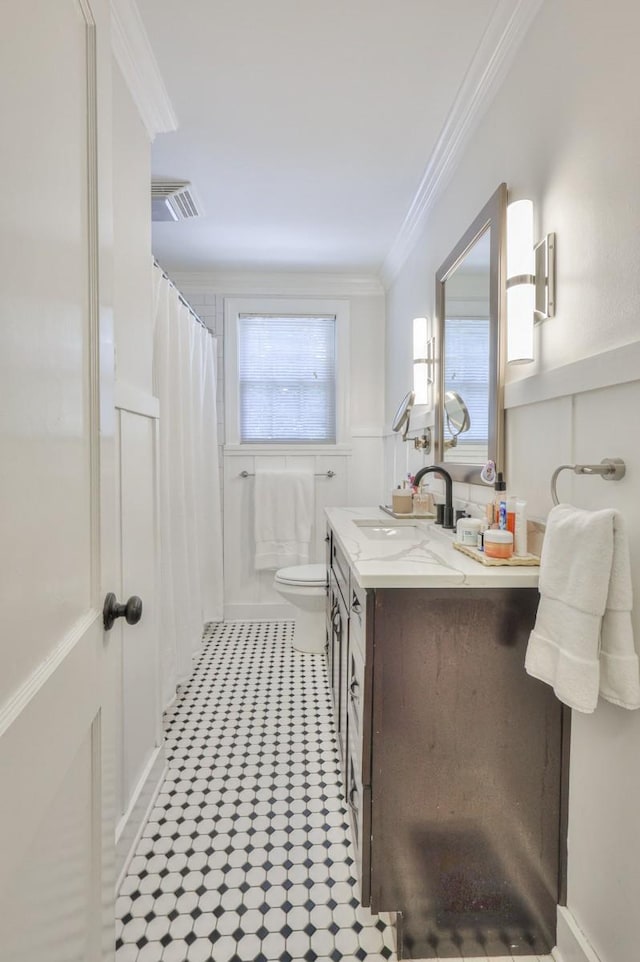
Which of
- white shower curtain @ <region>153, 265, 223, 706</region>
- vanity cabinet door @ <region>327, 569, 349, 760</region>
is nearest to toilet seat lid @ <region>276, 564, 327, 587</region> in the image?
white shower curtain @ <region>153, 265, 223, 706</region>

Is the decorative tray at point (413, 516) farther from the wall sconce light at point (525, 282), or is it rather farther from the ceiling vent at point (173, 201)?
the ceiling vent at point (173, 201)

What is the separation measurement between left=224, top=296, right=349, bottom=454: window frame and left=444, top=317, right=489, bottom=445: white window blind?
152cm

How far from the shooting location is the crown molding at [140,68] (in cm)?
143

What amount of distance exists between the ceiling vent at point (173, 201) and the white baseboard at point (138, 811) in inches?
93.8

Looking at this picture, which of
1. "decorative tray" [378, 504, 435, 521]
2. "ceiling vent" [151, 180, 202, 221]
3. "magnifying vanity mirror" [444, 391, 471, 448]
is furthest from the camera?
"ceiling vent" [151, 180, 202, 221]

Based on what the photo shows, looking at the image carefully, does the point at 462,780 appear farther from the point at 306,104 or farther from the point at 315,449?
the point at 315,449

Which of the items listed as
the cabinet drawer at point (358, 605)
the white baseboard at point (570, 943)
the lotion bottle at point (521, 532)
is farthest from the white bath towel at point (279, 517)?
the white baseboard at point (570, 943)

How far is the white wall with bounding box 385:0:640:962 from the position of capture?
97cm

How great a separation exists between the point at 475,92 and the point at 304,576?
7.30 ft

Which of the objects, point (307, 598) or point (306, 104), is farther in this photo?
point (307, 598)

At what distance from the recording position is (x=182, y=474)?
2551 mm

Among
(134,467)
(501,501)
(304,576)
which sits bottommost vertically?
(304,576)

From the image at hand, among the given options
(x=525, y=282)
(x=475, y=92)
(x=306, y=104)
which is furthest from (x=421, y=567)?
(x=306, y=104)

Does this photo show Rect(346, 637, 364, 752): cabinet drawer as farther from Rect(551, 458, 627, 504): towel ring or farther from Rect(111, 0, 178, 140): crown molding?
Rect(111, 0, 178, 140): crown molding
